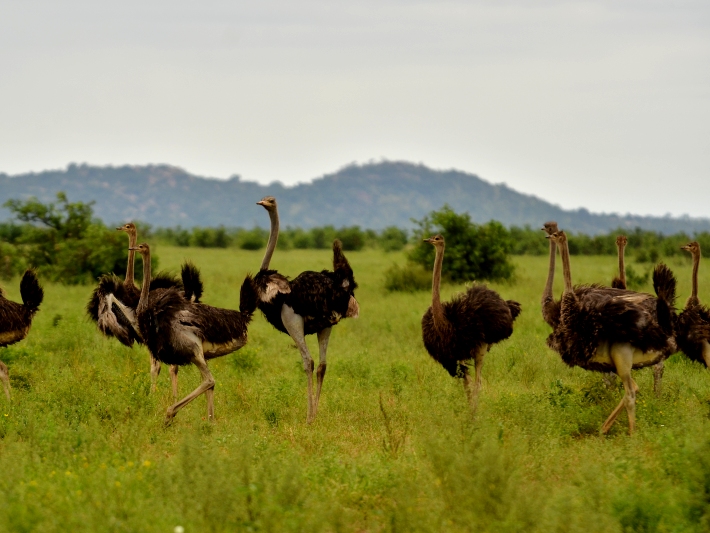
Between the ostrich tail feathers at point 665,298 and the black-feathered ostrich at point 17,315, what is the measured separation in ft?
18.2

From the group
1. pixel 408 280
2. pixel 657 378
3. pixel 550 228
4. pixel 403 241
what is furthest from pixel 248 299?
pixel 403 241

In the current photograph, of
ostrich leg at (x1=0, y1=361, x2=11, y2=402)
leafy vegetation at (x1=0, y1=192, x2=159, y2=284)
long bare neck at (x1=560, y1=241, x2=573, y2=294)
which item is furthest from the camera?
leafy vegetation at (x1=0, y1=192, x2=159, y2=284)

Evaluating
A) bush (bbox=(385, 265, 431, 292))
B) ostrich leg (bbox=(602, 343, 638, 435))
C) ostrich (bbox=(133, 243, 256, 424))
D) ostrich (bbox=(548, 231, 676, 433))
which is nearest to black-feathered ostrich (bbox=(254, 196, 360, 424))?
ostrich (bbox=(133, 243, 256, 424))

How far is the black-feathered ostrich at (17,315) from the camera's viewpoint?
8.61m

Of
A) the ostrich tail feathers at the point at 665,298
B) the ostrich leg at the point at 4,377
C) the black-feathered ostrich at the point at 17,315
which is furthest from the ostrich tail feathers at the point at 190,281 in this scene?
the ostrich tail feathers at the point at 665,298

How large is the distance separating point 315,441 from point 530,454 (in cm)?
166

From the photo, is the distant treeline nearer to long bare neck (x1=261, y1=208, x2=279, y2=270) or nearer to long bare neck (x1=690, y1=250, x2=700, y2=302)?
long bare neck (x1=690, y1=250, x2=700, y2=302)

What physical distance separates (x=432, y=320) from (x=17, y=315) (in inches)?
153

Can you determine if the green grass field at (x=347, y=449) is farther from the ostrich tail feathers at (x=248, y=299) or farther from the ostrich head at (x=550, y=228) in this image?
the ostrich head at (x=550, y=228)

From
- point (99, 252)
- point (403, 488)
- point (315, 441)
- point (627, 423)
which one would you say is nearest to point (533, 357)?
point (627, 423)

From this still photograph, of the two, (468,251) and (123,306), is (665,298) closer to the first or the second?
(123,306)

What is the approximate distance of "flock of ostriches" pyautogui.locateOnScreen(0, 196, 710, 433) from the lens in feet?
23.6

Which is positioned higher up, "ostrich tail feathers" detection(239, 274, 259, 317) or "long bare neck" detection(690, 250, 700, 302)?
"long bare neck" detection(690, 250, 700, 302)

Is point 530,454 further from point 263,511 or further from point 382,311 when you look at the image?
point 382,311
